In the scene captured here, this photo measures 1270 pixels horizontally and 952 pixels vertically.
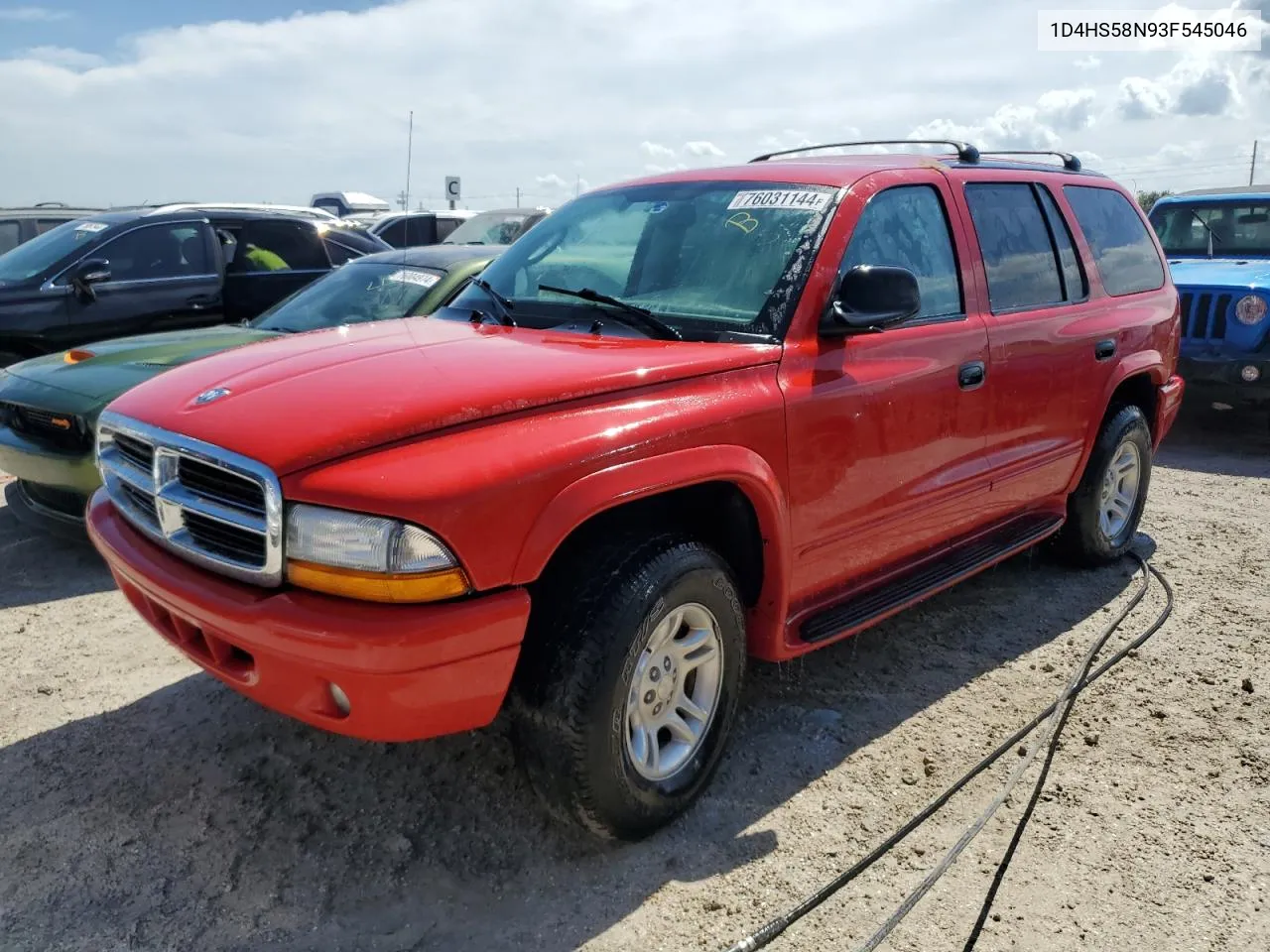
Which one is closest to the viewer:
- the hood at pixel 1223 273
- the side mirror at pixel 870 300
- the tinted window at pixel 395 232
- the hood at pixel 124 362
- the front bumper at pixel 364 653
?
the front bumper at pixel 364 653

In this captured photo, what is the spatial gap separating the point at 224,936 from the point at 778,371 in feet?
6.83

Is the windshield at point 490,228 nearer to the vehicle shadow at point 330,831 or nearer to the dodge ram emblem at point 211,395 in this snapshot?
the vehicle shadow at point 330,831

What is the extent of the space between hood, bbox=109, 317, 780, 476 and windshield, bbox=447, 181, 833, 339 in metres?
0.18

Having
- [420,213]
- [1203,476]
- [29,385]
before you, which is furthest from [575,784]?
[420,213]

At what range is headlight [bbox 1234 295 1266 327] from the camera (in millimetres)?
7859

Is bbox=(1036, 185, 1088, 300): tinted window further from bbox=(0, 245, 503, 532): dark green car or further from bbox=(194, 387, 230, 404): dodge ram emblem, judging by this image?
bbox=(194, 387, 230, 404): dodge ram emblem

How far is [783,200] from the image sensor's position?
341 cm

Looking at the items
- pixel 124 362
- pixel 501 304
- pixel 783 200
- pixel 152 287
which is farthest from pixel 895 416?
pixel 152 287

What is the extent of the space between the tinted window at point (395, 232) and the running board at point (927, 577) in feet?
45.8

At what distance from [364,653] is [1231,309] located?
7972 mm

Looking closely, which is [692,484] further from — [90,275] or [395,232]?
[395,232]

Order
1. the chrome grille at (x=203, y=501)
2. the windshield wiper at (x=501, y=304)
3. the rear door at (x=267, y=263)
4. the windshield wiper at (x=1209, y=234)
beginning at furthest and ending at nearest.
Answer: the windshield wiper at (x=1209, y=234) < the rear door at (x=267, y=263) < the windshield wiper at (x=501, y=304) < the chrome grille at (x=203, y=501)

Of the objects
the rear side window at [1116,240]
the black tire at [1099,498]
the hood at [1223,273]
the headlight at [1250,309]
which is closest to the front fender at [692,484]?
the black tire at [1099,498]

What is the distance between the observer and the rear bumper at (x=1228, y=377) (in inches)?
310
